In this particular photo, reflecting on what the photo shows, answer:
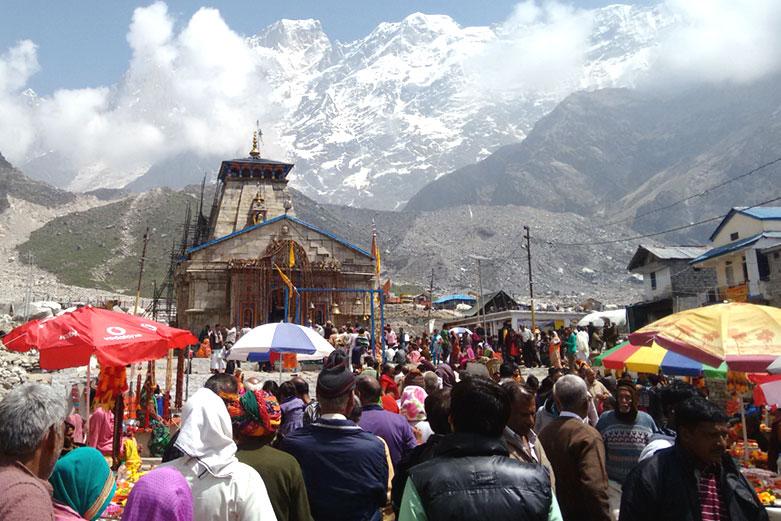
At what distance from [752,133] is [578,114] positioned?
156 ft

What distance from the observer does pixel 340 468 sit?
365 centimetres

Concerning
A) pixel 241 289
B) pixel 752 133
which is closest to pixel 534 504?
pixel 241 289

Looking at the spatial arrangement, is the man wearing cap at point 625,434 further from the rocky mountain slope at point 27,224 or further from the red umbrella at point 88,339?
the rocky mountain slope at point 27,224

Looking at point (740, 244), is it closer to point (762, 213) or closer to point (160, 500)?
point (762, 213)

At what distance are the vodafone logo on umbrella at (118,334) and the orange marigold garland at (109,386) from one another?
2.75ft

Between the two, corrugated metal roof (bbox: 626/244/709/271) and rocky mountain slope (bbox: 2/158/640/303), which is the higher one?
rocky mountain slope (bbox: 2/158/640/303)

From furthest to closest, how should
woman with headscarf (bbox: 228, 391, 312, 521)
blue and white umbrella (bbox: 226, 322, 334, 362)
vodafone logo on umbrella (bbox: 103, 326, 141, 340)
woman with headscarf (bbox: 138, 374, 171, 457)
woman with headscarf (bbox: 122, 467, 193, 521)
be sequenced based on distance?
blue and white umbrella (bbox: 226, 322, 334, 362) → woman with headscarf (bbox: 138, 374, 171, 457) → vodafone logo on umbrella (bbox: 103, 326, 141, 340) → woman with headscarf (bbox: 228, 391, 312, 521) → woman with headscarf (bbox: 122, 467, 193, 521)

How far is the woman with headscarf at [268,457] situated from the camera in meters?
3.28

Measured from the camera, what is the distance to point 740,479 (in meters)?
3.14

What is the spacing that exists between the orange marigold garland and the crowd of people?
15.6ft

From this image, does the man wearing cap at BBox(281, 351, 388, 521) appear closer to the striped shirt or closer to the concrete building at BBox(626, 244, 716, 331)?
the striped shirt

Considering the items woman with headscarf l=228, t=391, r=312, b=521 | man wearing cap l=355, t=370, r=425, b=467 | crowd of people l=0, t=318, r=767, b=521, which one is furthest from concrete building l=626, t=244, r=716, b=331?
woman with headscarf l=228, t=391, r=312, b=521

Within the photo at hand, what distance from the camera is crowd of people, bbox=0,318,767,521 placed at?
2.48 meters

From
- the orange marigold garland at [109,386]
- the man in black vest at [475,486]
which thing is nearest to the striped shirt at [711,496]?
the man in black vest at [475,486]
